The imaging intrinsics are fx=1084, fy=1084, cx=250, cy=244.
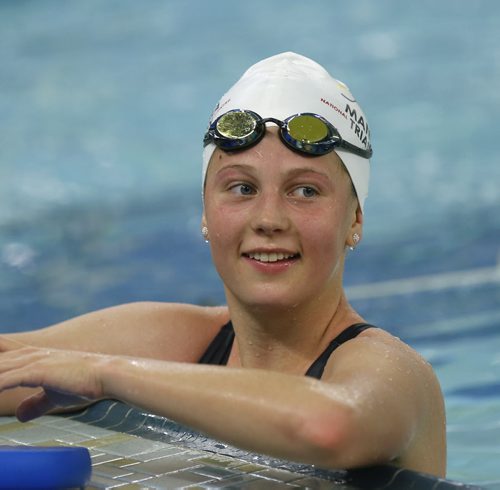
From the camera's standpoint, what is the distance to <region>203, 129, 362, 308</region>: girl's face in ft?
9.02

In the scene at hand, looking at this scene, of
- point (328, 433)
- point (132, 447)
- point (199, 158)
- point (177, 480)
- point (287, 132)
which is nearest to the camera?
point (328, 433)

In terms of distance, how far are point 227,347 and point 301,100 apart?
Result: 807 mm

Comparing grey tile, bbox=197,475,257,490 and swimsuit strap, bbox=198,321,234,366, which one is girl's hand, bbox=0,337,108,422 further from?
swimsuit strap, bbox=198,321,234,366

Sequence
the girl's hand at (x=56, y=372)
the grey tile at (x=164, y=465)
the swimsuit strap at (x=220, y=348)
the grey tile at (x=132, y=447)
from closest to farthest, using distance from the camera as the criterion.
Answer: the girl's hand at (x=56, y=372) → the grey tile at (x=164, y=465) → the grey tile at (x=132, y=447) → the swimsuit strap at (x=220, y=348)

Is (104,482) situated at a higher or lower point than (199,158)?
lower

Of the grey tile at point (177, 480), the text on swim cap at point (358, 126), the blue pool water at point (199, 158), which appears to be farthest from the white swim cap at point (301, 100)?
the blue pool water at point (199, 158)

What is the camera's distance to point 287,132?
2820 millimetres

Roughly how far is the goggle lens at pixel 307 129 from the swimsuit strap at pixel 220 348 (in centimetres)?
77

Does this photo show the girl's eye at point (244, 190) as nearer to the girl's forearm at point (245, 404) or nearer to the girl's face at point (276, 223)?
the girl's face at point (276, 223)

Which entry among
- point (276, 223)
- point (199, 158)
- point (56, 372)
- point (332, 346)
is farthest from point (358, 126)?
point (199, 158)

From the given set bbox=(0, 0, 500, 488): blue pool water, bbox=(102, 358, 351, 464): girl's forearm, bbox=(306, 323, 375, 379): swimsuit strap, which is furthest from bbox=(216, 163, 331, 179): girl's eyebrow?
bbox=(0, 0, 500, 488): blue pool water

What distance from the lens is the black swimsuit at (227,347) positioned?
2.94 meters

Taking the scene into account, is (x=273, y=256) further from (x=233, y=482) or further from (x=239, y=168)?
(x=233, y=482)

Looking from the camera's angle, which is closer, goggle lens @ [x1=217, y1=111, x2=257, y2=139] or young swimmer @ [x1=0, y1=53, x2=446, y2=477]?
young swimmer @ [x1=0, y1=53, x2=446, y2=477]
